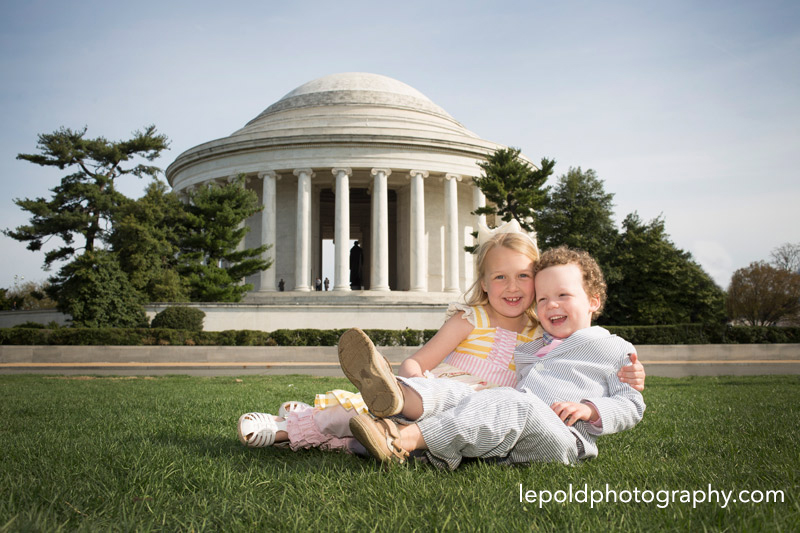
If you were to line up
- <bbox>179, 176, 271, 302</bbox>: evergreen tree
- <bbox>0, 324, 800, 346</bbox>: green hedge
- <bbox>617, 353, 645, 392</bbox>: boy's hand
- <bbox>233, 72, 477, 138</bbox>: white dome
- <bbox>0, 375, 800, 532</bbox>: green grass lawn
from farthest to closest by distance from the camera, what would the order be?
<bbox>233, 72, 477, 138</bbox>: white dome
<bbox>179, 176, 271, 302</bbox>: evergreen tree
<bbox>0, 324, 800, 346</bbox>: green hedge
<bbox>617, 353, 645, 392</bbox>: boy's hand
<bbox>0, 375, 800, 532</bbox>: green grass lawn

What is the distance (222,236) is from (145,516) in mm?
34990

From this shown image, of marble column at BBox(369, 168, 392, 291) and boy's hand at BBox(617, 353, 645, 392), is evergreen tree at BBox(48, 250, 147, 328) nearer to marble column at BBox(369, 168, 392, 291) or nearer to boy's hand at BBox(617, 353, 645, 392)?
marble column at BBox(369, 168, 392, 291)

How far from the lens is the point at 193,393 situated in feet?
37.8

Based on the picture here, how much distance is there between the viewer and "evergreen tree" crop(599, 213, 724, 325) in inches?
1587

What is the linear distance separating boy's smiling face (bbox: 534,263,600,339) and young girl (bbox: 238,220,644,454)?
355 millimetres

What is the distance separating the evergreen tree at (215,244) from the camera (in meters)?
36.1

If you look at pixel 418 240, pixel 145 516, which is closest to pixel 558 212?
pixel 418 240

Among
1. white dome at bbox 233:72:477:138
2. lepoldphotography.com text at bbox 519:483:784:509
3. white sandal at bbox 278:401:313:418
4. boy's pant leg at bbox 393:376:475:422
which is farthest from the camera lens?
white dome at bbox 233:72:477:138

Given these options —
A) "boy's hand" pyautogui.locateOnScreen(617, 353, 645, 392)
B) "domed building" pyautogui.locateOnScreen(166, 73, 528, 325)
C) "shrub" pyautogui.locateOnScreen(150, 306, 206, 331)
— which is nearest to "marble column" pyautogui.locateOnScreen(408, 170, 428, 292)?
"domed building" pyautogui.locateOnScreen(166, 73, 528, 325)

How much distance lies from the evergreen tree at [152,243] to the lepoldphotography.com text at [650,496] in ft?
105

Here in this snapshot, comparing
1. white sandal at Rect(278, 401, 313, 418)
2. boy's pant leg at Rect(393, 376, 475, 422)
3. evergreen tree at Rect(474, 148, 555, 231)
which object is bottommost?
white sandal at Rect(278, 401, 313, 418)

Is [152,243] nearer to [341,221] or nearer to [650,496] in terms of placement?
[341,221]

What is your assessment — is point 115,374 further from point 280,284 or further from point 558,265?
point 280,284

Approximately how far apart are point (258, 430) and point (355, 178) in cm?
4281
